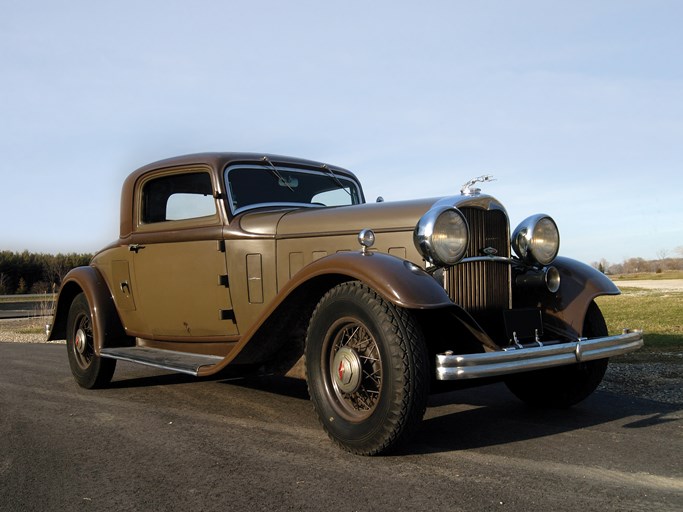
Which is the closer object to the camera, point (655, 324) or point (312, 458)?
point (312, 458)

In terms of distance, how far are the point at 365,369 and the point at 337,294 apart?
17.7 inches

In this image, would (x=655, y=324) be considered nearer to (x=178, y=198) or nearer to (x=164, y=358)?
(x=178, y=198)

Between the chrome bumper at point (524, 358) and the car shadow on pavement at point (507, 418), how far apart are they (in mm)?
547

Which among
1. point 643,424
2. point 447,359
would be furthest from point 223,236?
point 643,424

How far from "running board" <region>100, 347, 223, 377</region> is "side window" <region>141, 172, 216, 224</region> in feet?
3.67

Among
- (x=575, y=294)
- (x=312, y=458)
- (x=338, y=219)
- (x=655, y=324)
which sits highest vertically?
(x=338, y=219)

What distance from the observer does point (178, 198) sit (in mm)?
5383

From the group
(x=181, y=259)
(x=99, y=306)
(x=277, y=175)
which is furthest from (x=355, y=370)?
(x=99, y=306)

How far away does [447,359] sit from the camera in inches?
119

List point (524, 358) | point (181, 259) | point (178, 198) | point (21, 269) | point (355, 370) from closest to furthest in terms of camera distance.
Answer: point (524, 358) → point (355, 370) → point (181, 259) → point (178, 198) → point (21, 269)

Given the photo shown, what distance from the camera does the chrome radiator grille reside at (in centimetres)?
389

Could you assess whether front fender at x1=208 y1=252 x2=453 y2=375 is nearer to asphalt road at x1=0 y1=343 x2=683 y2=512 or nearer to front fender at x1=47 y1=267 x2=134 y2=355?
asphalt road at x1=0 y1=343 x2=683 y2=512

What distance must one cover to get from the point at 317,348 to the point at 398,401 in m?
0.71

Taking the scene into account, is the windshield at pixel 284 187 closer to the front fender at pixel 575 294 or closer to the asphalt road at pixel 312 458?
the asphalt road at pixel 312 458
